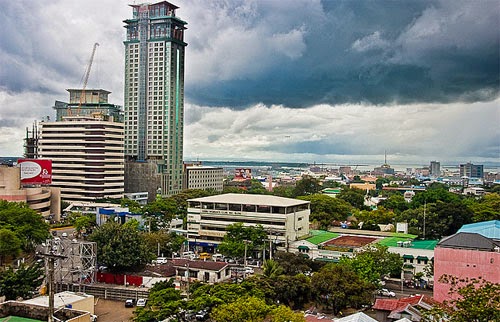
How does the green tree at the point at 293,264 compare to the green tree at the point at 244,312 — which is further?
the green tree at the point at 293,264

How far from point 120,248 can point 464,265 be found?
66.2 ft

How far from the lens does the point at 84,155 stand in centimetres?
6750

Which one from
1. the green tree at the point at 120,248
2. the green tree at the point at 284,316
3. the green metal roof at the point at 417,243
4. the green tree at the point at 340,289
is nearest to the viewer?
the green tree at the point at 284,316

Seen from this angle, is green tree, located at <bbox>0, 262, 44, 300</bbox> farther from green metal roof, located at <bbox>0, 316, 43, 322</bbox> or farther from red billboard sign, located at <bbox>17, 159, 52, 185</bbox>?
red billboard sign, located at <bbox>17, 159, 52, 185</bbox>

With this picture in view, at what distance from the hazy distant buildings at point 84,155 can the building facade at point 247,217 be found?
84.6 feet

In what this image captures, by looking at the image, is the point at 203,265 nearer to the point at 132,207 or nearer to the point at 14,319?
the point at 14,319

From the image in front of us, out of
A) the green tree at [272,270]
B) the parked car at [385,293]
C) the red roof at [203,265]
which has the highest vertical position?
the green tree at [272,270]

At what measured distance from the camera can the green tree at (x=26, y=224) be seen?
122 ft

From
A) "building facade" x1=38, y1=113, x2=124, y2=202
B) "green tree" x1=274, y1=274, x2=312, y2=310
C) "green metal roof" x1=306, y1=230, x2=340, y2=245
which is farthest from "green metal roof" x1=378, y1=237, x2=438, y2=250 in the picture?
"building facade" x1=38, y1=113, x2=124, y2=202

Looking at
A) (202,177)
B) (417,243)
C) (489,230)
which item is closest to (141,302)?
(489,230)

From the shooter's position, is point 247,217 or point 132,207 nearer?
point 247,217

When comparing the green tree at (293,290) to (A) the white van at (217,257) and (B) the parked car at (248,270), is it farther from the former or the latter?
(A) the white van at (217,257)

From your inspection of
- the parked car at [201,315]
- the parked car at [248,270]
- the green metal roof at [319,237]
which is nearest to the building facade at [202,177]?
the green metal roof at [319,237]

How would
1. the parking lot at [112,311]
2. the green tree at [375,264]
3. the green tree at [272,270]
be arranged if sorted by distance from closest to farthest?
the parking lot at [112,311] < the green tree at [272,270] < the green tree at [375,264]
